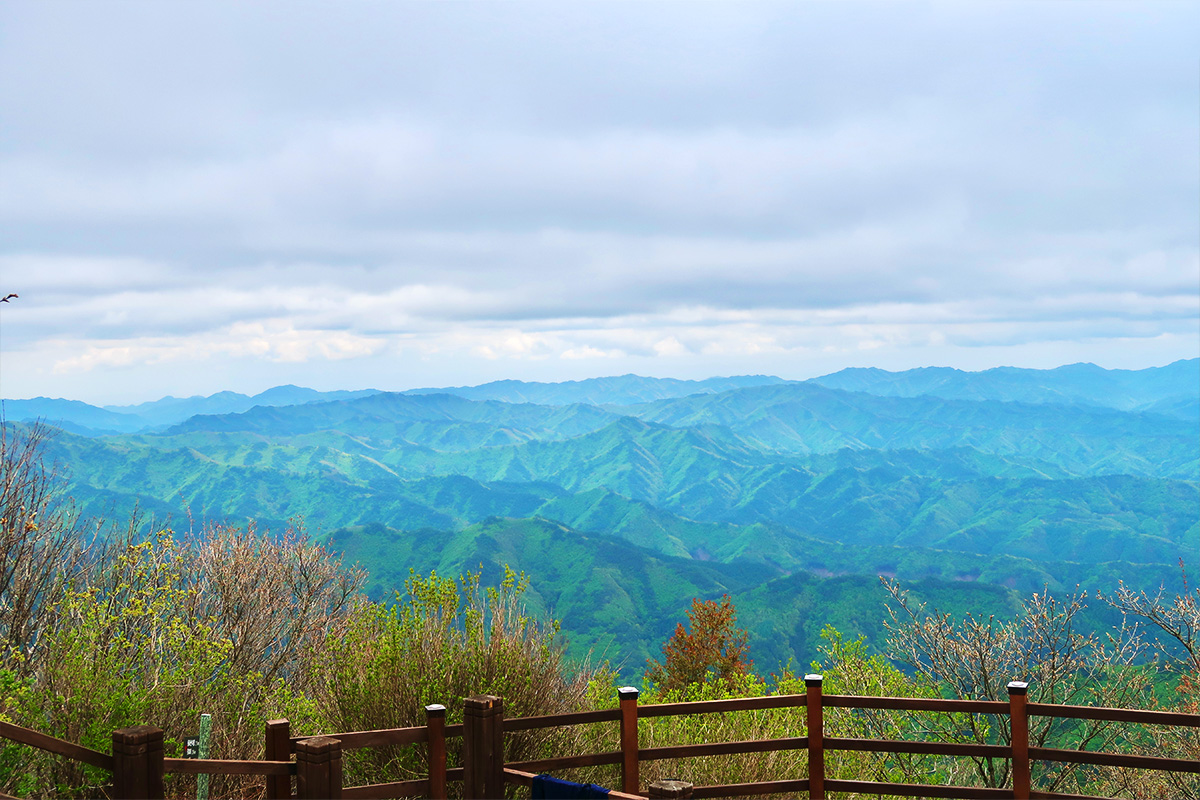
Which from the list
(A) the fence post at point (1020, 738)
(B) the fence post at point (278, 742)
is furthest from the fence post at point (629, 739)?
(A) the fence post at point (1020, 738)

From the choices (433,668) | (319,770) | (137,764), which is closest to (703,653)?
(433,668)

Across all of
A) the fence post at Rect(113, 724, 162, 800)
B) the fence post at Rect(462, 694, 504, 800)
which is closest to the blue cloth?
the fence post at Rect(462, 694, 504, 800)

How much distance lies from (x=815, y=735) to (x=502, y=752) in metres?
2.60

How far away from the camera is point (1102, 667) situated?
57.2ft

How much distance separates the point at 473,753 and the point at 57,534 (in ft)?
48.8

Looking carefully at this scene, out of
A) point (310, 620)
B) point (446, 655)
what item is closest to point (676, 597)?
point (310, 620)

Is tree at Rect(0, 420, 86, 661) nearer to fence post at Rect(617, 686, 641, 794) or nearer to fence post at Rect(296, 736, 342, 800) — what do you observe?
fence post at Rect(296, 736, 342, 800)

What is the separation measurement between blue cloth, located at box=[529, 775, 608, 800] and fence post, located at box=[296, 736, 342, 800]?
1289 millimetres

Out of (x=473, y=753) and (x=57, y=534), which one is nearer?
(x=473, y=753)

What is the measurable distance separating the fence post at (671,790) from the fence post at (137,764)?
124 inches

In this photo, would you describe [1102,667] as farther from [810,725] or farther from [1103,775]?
[810,725]

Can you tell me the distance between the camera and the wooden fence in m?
5.44

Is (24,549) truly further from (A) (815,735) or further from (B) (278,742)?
(A) (815,735)

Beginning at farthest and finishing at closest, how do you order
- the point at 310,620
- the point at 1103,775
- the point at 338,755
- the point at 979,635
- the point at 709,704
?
the point at 310,620 < the point at 1103,775 < the point at 979,635 < the point at 709,704 < the point at 338,755
